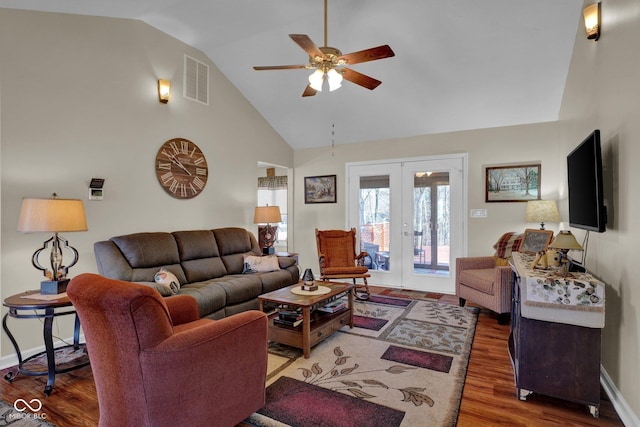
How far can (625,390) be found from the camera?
1941 millimetres

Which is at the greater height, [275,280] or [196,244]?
[196,244]

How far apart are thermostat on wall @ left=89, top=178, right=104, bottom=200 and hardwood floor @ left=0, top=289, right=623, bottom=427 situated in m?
1.53

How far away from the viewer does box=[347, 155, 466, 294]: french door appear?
194 inches

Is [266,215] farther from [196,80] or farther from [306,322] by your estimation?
[306,322]

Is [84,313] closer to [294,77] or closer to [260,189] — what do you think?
[294,77]

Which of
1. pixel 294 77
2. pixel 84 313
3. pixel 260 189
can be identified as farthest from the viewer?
pixel 260 189

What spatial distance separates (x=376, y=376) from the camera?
248 centimetres

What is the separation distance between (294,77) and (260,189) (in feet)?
11.5

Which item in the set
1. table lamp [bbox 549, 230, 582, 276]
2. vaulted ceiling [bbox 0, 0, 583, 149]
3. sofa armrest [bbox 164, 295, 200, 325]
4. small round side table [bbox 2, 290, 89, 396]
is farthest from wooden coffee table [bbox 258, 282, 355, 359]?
vaulted ceiling [bbox 0, 0, 583, 149]

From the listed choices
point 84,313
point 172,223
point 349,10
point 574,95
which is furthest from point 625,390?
point 172,223

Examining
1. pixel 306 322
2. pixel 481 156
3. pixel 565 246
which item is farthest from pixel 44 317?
pixel 481 156

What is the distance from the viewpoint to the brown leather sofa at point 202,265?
314 cm

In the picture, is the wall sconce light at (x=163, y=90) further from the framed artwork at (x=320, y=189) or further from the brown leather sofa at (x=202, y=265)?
the framed artwork at (x=320, y=189)

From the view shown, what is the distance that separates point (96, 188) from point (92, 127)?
22.8 inches
